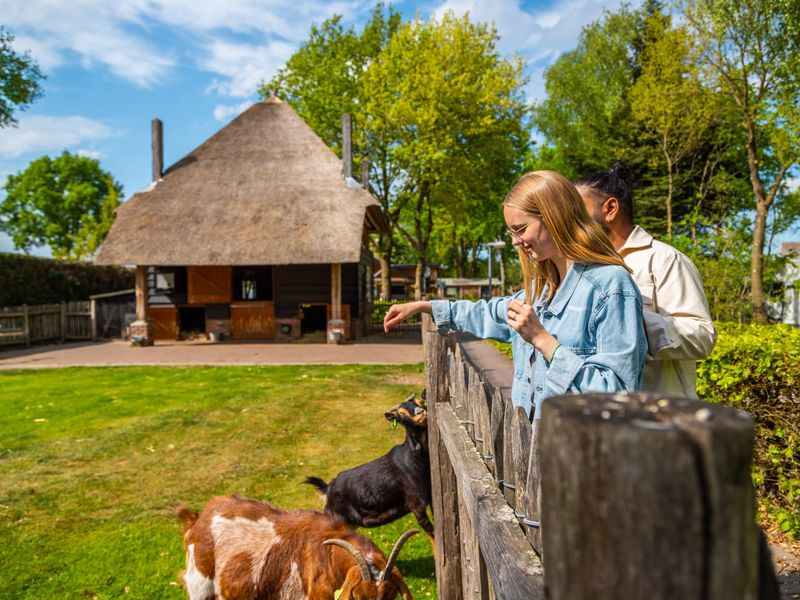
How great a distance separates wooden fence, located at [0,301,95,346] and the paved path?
30.1 inches

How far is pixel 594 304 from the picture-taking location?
171 cm

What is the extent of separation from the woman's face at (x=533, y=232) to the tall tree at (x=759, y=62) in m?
15.1

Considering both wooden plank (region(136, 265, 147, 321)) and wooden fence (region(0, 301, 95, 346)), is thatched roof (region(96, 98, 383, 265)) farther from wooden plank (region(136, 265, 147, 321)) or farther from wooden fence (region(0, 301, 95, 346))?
wooden fence (region(0, 301, 95, 346))

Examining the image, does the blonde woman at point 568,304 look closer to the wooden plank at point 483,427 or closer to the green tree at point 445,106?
the wooden plank at point 483,427

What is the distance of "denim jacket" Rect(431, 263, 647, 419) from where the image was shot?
1.57 metres

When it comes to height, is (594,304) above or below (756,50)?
below

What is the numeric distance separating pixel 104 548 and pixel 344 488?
2.03 metres

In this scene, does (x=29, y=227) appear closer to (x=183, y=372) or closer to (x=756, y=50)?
(x=183, y=372)

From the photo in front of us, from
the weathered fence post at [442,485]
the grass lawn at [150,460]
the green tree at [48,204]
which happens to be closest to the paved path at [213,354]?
the grass lawn at [150,460]

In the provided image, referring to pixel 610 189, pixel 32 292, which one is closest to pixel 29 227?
pixel 32 292

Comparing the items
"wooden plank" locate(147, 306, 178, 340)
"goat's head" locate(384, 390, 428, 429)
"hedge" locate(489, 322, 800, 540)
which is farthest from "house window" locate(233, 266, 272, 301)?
"hedge" locate(489, 322, 800, 540)

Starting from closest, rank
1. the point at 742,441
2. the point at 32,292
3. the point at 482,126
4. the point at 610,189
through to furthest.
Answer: the point at 742,441
the point at 610,189
the point at 32,292
the point at 482,126

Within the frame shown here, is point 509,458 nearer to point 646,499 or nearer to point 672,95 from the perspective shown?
point 646,499

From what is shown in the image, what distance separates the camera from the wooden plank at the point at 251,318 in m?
19.6
